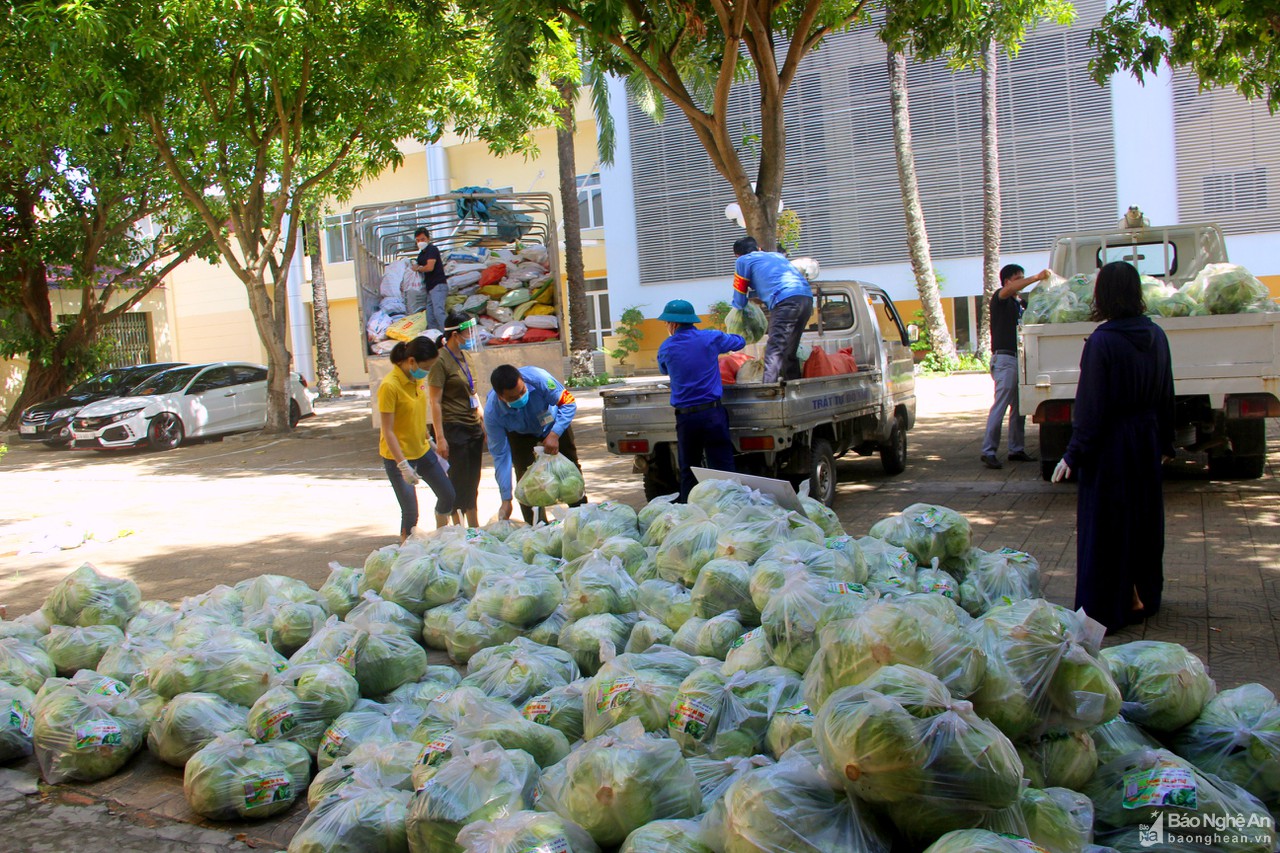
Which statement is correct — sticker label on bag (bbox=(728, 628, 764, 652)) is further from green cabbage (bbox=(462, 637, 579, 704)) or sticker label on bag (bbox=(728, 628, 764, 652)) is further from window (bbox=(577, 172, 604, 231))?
window (bbox=(577, 172, 604, 231))

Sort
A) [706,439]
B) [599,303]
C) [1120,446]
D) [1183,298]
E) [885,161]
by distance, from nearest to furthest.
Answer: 1. [1120,446]
2. [706,439]
3. [1183,298]
4. [885,161]
5. [599,303]

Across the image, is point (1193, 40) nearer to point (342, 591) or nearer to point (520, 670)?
point (342, 591)

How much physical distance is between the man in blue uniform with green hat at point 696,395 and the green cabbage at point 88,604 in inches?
142

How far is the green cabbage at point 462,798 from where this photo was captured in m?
2.93

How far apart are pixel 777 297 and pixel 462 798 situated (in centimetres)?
592

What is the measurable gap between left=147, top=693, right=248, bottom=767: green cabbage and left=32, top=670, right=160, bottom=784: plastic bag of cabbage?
13 cm

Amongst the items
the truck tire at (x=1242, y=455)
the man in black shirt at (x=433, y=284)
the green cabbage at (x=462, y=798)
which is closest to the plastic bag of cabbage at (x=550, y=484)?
the green cabbage at (x=462, y=798)

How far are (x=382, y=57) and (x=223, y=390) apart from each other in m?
8.01

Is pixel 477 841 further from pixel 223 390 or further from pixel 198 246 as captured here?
pixel 198 246

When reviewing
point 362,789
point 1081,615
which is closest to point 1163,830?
point 1081,615

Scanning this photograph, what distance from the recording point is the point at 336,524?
9734 millimetres

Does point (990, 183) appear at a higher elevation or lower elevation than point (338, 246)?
lower

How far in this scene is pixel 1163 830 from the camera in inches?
103

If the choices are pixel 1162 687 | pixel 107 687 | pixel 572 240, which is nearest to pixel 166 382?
pixel 572 240
